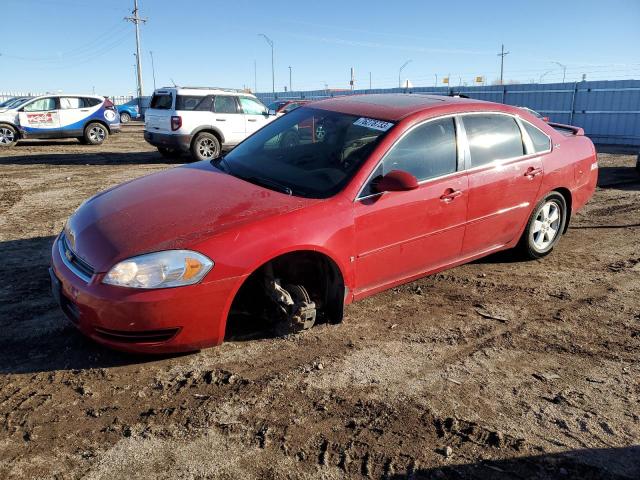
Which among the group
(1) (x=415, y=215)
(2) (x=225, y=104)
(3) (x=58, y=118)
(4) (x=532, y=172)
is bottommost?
(1) (x=415, y=215)

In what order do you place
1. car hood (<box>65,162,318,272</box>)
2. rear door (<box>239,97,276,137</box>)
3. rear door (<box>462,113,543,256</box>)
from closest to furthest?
car hood (<box>65,162,318,272</box>) < rear door (<box>462,113,543,256</box>) < rear door (<box>239,97,276,137</box>)

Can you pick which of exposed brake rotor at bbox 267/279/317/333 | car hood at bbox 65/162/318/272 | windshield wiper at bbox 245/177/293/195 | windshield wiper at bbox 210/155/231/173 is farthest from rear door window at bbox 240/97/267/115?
exposed brake rotor at bbox 267/279/317/333

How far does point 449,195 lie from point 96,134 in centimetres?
1704

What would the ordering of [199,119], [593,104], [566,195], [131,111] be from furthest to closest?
[131,111], [593,104], [199,119], [566,195]

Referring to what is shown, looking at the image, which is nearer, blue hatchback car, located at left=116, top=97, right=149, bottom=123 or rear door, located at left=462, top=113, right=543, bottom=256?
rear door, located at left=462, top=113, right=543, bottom=256

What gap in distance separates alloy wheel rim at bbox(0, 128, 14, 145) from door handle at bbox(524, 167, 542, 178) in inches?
665

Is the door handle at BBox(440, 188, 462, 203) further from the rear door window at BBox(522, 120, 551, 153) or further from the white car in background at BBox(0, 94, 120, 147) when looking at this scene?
the white car in background at BBox(0, 94, 120, 147)

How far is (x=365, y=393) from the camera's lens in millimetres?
2953

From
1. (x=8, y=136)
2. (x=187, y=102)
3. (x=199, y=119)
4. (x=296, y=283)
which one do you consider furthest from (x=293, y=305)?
(x=8, y=136)

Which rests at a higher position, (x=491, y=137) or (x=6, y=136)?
(x=491, y=137)

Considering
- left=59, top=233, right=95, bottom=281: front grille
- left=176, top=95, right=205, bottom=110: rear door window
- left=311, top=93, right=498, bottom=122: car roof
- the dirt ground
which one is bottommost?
the dirt ground

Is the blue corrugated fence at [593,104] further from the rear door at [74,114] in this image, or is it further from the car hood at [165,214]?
the car hood at [165,214]

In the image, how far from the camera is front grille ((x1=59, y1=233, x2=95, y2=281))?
3041mm

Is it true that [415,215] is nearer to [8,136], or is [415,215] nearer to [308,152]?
[308,152]
